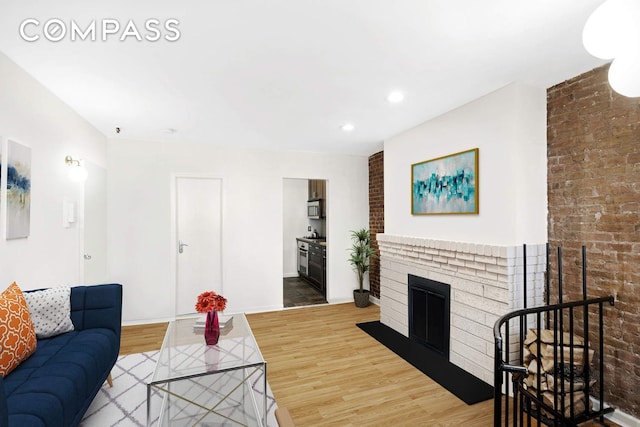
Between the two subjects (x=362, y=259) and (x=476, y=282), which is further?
(x=362, y=259)

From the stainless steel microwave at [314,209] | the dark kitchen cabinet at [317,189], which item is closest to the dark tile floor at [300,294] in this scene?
the stainless steel microwave at [314,209]

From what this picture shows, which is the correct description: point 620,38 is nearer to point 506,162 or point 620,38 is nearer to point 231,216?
point 506,162

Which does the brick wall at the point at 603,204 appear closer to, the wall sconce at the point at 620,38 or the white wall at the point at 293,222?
the wall sconce at the point at 620,38

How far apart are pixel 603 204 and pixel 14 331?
12.5 ft

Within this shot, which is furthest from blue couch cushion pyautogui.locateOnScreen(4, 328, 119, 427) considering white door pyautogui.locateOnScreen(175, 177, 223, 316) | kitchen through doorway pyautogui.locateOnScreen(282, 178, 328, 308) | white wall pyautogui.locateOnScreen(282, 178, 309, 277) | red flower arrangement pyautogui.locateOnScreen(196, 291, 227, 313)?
white wall pyautogui.locateOnScreen(282, 178, 309, 277)

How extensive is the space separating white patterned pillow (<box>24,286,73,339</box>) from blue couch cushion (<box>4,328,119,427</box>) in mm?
59

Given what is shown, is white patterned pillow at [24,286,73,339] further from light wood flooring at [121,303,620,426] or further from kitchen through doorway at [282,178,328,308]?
kitchen through doorway at [282,178,328,308]

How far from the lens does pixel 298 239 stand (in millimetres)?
7164

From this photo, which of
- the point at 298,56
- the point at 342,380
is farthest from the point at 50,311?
the point at 298,56

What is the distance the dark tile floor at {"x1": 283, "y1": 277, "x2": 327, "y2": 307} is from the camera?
5.24m

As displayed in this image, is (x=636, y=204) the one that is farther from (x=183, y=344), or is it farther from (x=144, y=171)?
(x=144, y=171)

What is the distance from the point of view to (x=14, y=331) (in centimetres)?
181

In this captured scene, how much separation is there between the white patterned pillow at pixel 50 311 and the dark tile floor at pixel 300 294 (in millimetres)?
3107

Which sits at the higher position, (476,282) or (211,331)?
(476,282)
